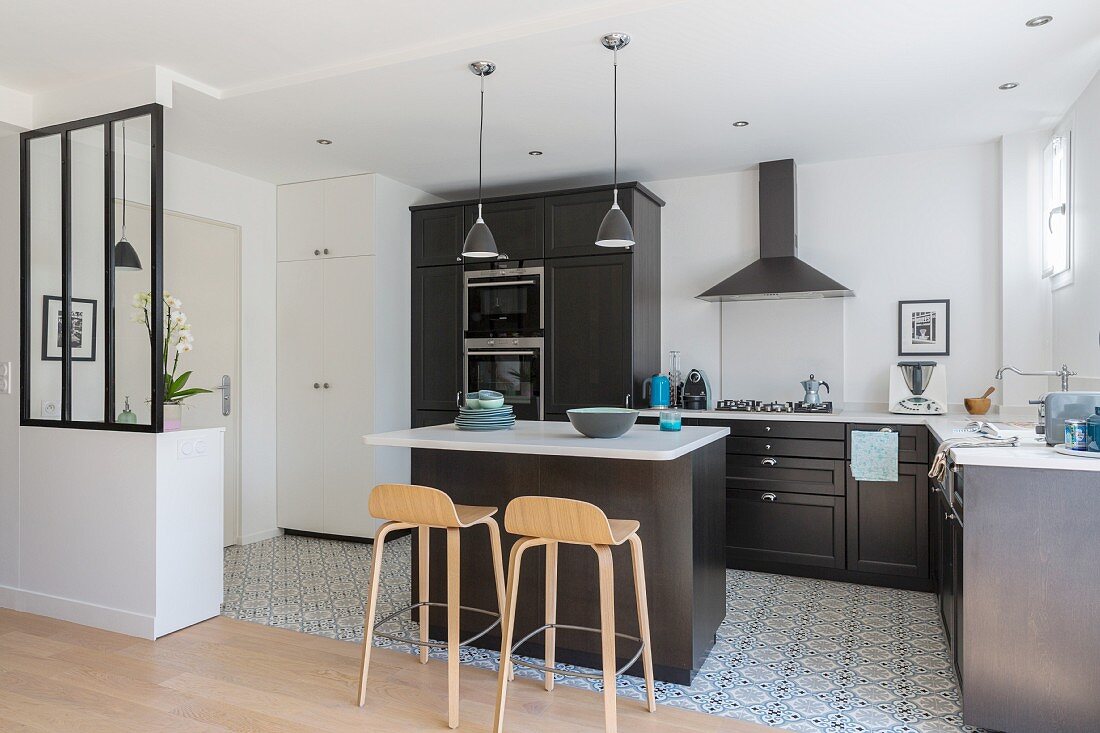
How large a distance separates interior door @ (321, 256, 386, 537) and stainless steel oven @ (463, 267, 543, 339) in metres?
0.68

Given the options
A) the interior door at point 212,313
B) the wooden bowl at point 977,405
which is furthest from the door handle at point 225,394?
the wooden bowl at point 977,405

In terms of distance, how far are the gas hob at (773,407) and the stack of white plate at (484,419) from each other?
1756 millimetres

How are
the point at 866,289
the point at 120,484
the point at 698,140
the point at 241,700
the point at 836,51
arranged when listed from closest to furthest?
the point at 241,700 < the point at 836,51 < the point at 120,484 < the point at 698,140 < the point at 866,289

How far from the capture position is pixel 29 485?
3.66m

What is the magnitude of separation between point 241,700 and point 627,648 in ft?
4.65

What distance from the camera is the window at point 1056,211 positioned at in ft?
12.0

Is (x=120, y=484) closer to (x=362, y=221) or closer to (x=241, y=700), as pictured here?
(x=241, y=700)

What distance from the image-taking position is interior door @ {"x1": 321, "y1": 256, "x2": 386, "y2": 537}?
16.3ft

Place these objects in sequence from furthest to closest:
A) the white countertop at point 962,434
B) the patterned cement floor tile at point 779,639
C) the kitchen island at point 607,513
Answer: the kitchen island at point 607,513, the patterned cement floor tile at point 779,639, the white countertop at point 962,434

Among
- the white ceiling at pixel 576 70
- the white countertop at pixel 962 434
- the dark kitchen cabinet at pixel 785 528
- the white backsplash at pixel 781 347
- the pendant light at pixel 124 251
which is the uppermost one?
the white ceiling at pixel 576 70

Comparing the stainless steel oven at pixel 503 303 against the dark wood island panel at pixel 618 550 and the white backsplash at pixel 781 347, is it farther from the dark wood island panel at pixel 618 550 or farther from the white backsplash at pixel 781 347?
the dark wood island panel at pixel 618 550

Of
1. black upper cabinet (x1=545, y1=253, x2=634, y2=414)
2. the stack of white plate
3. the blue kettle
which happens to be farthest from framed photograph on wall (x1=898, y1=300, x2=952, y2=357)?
the stack of white plate

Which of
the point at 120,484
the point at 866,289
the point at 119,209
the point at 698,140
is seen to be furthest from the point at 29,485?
the point at 866,289

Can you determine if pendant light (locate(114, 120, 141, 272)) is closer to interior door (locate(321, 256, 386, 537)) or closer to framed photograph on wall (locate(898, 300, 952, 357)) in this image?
interior door (locate(321, 256, 386, 537))
